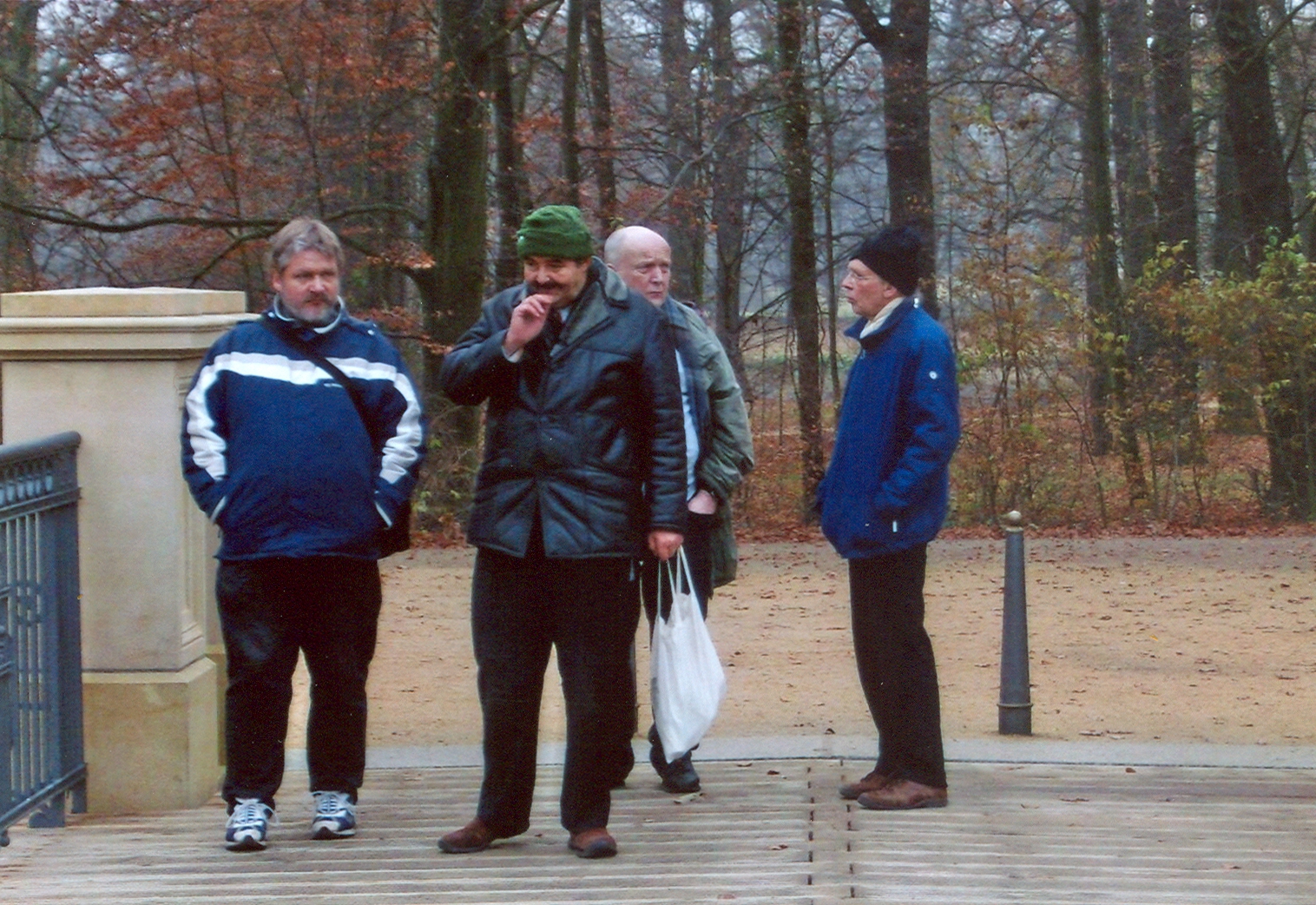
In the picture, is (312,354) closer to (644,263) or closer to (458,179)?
(644,263)

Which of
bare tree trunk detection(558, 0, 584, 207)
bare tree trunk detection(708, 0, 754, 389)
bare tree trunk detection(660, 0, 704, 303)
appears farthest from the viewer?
bare tree trunk detection(660, 0, 704, 303)

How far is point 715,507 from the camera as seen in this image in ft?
20.6

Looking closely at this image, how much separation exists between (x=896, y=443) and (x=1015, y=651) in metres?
2.09

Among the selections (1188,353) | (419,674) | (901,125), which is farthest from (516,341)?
(901,125)

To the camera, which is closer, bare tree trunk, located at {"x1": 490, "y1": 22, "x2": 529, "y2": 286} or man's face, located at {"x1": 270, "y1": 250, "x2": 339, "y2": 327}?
man's face, located at {"x1": 270, "y1": 250, "x2": 339, "y2": 327}

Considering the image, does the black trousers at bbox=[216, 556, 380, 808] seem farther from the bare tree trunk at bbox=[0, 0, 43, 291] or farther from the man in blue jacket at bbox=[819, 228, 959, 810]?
the bare tree trunk at bbox=[0, 0, 43, 291]

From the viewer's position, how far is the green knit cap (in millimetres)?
5102

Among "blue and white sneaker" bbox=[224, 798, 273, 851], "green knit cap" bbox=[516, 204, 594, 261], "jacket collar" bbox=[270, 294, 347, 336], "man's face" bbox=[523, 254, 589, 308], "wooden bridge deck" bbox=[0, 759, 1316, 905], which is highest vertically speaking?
"green knit cap" bbox=[516, 204, 594, 261]

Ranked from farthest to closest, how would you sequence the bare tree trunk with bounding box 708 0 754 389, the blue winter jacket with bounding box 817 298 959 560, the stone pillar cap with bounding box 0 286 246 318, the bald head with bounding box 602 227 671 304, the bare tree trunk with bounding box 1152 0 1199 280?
the bare tree trunk with bounding box 1152 0 1199 280
the bare tree trunk with bounding box 708 0 754 389
the bald head with bounding box 602 227 671 304
the stone pillar cap with bounding box 0 286 246 318
the blue winter jacket with bounding box 817 298 959 560

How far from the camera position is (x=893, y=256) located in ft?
19.5

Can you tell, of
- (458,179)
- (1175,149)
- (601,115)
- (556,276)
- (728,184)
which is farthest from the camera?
(1175,149)

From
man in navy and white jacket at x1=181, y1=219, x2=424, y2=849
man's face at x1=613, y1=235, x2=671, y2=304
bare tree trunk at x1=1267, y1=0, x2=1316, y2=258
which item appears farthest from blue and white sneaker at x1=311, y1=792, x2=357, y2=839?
bare tree trunk at x1=1267, y1=0, x2=1316, y2=258

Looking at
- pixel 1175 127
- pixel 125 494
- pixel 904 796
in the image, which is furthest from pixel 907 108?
pixel 125 494

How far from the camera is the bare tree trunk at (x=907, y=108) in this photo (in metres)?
20.7
